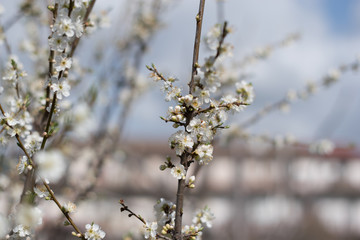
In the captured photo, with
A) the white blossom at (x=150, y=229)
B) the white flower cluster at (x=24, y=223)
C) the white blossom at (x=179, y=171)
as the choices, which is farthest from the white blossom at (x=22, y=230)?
the white blossom at (x=179, y=171)

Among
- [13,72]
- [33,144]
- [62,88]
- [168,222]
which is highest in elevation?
[13,72]

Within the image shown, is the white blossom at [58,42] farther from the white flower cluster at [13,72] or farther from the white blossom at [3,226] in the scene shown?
the white blossom at [3,226]

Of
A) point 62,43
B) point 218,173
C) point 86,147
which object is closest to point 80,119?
point 62,43

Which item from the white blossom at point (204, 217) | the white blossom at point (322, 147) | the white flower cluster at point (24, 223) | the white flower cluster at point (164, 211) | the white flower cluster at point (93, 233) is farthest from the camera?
the white blossom at point (322, 147)

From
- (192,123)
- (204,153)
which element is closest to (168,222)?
(204,153)

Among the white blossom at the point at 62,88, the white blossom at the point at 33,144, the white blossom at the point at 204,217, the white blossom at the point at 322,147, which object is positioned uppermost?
the white blossom at the point at 322,147

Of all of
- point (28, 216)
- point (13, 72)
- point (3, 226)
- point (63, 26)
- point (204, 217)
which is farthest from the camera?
point (13, 72)

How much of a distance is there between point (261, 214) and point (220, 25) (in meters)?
26.2

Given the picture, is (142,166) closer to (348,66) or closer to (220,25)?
(348,66)

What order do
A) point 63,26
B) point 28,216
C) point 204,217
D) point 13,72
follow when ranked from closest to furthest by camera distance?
point 28,216 < point 63,26 < point 204,217 < point 13,72

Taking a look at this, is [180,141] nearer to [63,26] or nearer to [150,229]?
[150,229]

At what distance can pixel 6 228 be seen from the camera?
164 centimetres

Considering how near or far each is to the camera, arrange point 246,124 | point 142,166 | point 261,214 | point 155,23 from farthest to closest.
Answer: point 261,214, point 142,166, point 155,23, point 246,124

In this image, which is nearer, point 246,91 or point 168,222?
point 168,222
